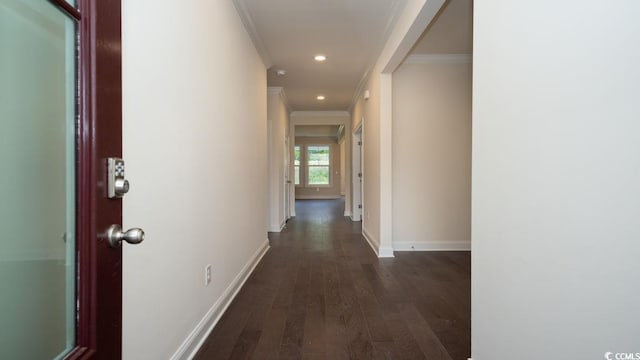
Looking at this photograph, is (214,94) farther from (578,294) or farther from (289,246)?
(289,246)

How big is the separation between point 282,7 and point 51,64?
2.61 m

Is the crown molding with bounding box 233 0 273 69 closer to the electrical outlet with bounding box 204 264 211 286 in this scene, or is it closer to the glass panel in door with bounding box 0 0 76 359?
the electrical outlet with bounding box 204 264 211 286

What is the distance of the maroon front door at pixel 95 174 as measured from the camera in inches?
26.4

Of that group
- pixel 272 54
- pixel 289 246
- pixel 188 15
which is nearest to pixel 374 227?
pixel 289 246

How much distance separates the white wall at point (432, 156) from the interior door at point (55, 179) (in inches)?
150

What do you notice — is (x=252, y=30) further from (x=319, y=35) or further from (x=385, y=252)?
(x=385, y=252)

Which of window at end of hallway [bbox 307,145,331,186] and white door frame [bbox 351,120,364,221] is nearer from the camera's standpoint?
white door frame [bbox 351,120,364,221]

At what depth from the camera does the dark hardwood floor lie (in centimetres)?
188

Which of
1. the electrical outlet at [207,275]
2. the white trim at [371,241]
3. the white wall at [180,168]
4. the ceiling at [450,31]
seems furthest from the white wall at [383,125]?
the electrical outlet at [207,275]

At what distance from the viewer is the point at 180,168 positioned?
1.67 meters

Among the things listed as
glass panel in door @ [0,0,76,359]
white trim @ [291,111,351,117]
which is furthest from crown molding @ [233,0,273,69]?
white trim @ [291,111,351,117]

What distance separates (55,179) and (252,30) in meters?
3.02

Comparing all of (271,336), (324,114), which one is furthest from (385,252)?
(324,114)

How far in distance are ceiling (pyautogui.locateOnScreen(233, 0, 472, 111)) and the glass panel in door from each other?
2.42m
